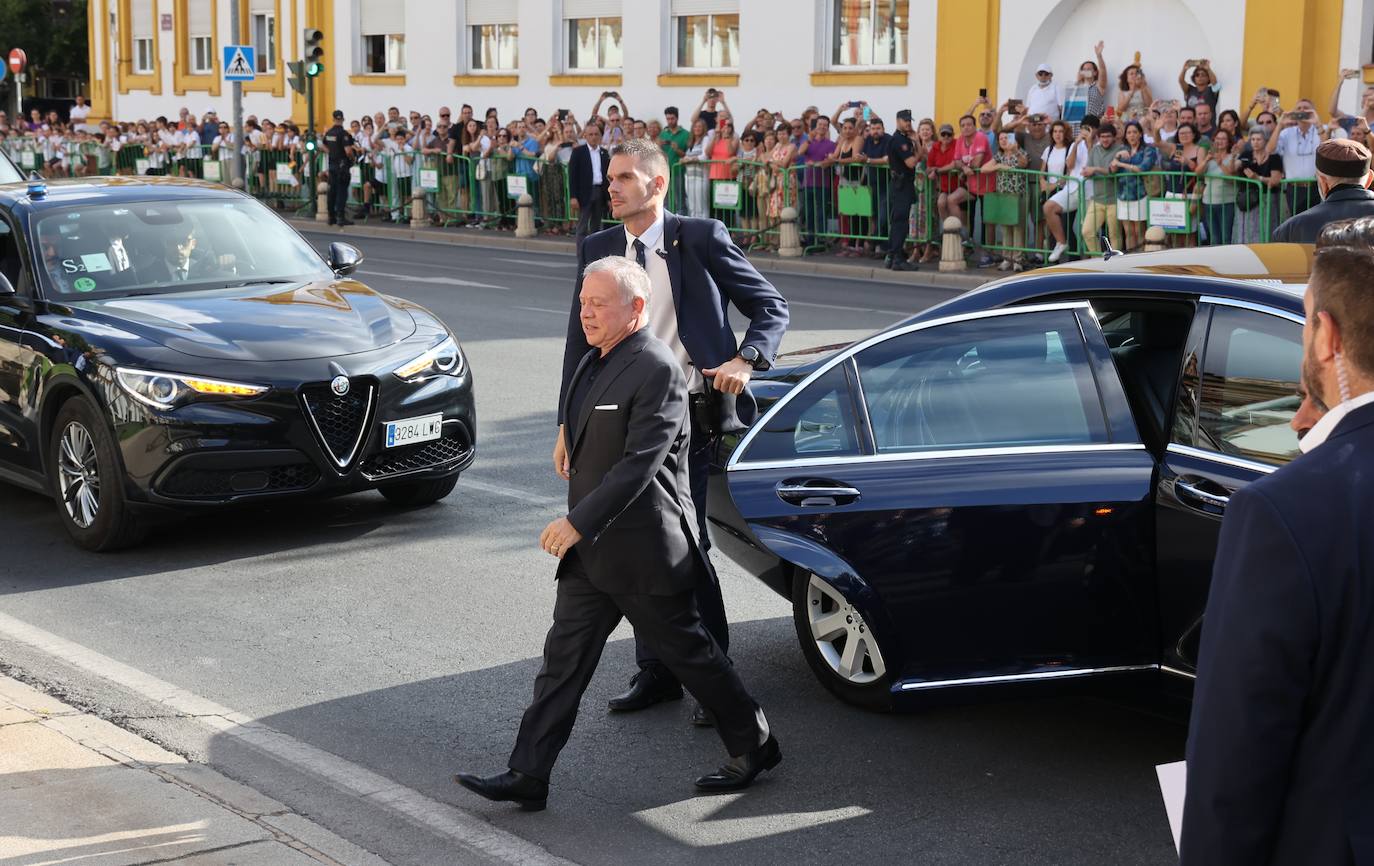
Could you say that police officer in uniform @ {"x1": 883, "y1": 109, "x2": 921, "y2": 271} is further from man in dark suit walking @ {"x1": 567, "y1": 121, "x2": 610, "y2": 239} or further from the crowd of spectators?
man in dark suit walking @ {"x1": 567, "y1": 121, "x2": 610, "y2": 239}

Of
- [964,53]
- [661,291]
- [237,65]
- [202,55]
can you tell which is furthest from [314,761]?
[202,55]

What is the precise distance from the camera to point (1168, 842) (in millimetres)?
4539

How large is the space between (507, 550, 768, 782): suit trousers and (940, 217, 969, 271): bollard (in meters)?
16.2

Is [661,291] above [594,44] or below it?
below

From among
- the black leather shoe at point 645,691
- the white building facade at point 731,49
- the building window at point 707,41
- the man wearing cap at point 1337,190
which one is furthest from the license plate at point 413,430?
the building window at point 707,41

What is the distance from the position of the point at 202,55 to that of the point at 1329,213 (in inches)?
1698

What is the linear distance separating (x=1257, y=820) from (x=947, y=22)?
83.4ft

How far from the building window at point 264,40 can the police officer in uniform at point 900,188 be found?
83.8 feet

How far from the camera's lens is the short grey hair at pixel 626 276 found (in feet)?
15.4

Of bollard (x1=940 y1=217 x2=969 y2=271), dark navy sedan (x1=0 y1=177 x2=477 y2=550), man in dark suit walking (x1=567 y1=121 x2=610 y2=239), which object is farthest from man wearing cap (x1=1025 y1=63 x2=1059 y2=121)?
dark navy sedan (x1=0 y1=177 x2=477 y2=550)

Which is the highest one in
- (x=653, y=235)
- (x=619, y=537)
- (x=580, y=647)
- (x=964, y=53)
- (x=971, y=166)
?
(x=964, y=53)

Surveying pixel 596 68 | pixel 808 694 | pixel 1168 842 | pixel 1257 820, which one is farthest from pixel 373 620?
pixel 596 68

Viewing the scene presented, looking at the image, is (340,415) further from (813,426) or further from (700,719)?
(813,426)

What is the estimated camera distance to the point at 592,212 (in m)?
22.1
